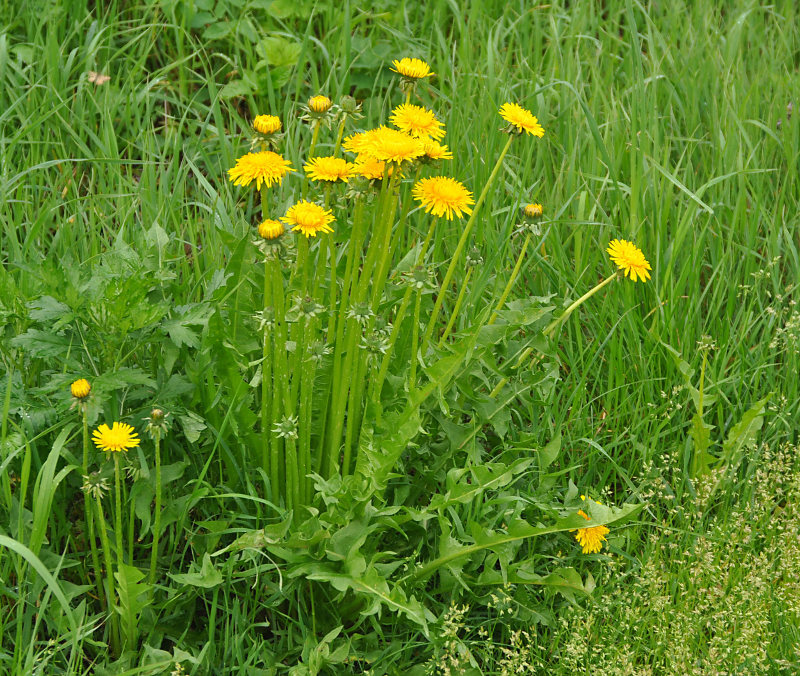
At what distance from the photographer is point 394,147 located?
5.70 feet

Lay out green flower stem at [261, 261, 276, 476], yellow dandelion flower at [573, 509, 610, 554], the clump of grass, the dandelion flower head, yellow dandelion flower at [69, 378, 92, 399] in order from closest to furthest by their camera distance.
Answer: yellow dandelion flower at [69, 378, 92, 399], the dandelion flower head, green flower stem at [261, 261, 276, 476], the clump of grass, yellow dandelion flower at [573, 509, 610, 554]

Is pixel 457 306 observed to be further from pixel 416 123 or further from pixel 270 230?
pixel 270 230

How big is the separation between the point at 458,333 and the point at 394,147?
0.54 metres

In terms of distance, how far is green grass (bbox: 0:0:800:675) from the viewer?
199 centimetres

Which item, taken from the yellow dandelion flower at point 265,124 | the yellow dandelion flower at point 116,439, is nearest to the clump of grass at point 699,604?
the yellow dandelion flower at point 116,439

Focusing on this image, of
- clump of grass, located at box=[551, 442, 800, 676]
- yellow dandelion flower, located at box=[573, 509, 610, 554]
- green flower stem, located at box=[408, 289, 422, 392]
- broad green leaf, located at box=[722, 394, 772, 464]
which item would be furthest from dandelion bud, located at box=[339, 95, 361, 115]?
broad green leaf, located at box=[722, 394, 772, 464]

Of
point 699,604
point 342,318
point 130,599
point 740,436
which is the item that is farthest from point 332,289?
point 740,436

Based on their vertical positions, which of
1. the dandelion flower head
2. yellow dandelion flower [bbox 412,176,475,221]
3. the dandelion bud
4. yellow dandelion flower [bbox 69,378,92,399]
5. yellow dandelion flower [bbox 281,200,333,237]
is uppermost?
the dandelion bud

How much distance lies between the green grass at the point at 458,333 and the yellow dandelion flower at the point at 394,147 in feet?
1.84

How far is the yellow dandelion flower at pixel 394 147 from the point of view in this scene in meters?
1.74

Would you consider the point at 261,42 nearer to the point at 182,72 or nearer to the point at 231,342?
the point at 182,72

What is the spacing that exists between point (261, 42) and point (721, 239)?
171 centimetres

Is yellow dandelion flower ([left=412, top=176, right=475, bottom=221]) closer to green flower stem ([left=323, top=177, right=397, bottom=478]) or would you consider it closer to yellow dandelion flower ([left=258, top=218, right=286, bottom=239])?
green flower stem ([left=323, top=177, right=397, bottom=478])

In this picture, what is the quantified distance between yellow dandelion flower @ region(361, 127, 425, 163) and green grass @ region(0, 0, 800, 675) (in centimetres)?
56
